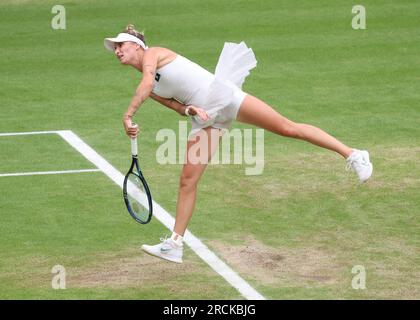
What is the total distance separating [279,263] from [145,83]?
7.08 feet

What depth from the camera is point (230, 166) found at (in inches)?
557

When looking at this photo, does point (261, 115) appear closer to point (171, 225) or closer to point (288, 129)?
point (288, 129)

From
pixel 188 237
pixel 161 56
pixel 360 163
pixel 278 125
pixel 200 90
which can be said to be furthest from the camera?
pixel 188 237

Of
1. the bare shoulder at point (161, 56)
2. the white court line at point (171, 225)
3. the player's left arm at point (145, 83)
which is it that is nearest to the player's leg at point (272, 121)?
the bare shoulder at point (161, 56)

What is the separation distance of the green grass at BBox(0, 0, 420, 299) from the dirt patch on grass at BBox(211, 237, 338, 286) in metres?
0.03

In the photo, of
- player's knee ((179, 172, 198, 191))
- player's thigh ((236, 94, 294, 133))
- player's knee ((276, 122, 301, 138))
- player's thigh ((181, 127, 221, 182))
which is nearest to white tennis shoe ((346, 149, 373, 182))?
player's knee ((276, 122, 301, 138))

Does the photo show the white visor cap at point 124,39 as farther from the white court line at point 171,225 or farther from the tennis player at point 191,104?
the white court line at point 171,225

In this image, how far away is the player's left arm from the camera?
10234mm

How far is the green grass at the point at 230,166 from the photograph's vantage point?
10469 mm

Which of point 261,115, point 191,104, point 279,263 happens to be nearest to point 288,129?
point 261,115

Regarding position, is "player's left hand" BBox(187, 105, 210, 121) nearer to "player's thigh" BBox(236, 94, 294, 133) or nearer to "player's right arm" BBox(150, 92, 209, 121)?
"player's right arm" BBox(150, 92, 209, 121)

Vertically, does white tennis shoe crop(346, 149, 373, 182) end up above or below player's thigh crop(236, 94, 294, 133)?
below

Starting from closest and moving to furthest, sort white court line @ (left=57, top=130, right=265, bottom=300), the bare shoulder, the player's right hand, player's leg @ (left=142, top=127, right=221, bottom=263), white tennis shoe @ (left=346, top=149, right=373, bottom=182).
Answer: white court line @ (left=57, top=130, right=265, bottom=300), the player's right hand, the bare shoulder, player's leg @ (left=142, top=127, right=221, bottom=263), white tennis shoe @ (left=346, top=149, right=373, bottom=182)

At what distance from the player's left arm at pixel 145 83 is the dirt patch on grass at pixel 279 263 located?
5.77ft
